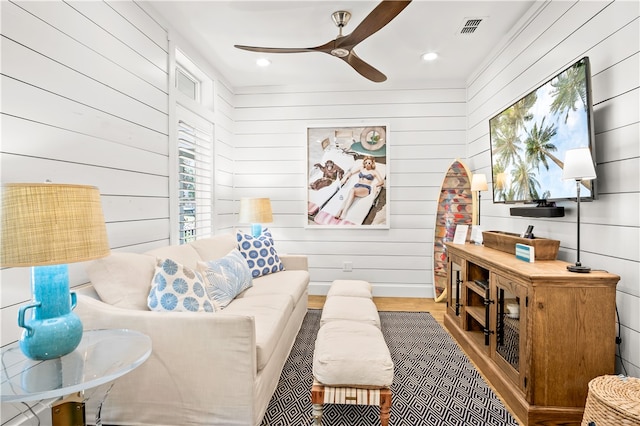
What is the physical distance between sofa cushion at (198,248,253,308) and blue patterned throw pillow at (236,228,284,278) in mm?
424

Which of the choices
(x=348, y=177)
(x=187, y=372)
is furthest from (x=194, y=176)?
(x=187, y=372)

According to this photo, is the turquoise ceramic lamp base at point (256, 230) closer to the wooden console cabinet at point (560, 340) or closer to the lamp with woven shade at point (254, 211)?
the lamp with woven shade at point (254, 211)

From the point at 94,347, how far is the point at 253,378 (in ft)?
2.30

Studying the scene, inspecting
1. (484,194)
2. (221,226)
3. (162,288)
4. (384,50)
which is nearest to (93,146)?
(162,288)

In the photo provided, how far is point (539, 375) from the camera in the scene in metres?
1.73

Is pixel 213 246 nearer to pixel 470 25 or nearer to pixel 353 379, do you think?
pixel 353 379

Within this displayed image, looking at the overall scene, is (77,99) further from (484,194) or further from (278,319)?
(484,194)

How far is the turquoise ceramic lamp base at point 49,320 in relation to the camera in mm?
1218

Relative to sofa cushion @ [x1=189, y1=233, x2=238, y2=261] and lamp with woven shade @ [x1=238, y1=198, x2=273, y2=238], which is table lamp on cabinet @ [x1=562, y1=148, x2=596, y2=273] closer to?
sofa cushion @ [x1=189, y1=233, x2=238, y2=261]

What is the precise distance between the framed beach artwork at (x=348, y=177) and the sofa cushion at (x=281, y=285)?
1102mm

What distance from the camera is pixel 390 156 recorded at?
166 inches

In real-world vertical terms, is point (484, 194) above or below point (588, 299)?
above

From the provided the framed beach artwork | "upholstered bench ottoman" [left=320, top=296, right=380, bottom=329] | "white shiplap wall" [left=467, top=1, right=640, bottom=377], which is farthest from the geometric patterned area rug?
the framed beach artwork

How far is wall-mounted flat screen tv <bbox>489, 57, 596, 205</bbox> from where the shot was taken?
1911 mm
